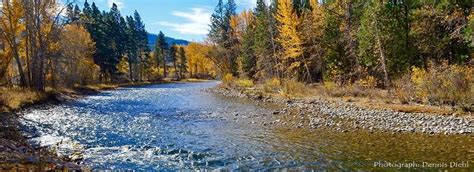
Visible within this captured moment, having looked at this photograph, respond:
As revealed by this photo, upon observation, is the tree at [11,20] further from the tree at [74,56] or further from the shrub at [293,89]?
the shrub at [293,89]

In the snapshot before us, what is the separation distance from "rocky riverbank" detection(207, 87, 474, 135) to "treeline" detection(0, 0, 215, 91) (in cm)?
2011

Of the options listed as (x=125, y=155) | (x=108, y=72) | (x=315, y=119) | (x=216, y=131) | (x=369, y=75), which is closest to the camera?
(x=125, y=155)

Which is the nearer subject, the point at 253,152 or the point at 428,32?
the point at 253,152

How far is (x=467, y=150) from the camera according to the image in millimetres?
10828

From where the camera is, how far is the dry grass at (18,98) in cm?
2145

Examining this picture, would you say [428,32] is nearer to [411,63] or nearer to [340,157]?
[411,63]

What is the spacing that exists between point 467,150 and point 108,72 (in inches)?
2382

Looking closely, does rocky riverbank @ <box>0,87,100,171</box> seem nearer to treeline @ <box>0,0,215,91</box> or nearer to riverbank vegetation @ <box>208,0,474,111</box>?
treeline @ <box>0,0,215,91</box>

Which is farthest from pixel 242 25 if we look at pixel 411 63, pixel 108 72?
pixel 411 63

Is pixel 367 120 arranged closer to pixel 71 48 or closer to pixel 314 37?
pixel 314 37

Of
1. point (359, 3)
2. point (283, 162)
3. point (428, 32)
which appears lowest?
point (283, 162)

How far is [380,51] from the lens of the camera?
83.4 ft

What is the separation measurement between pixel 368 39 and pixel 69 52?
33308 mm

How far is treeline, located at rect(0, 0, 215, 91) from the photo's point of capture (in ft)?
94.2
